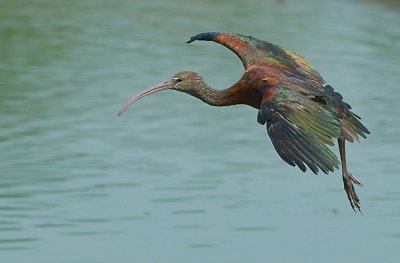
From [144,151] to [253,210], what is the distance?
293 cm

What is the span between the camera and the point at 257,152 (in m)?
20.7

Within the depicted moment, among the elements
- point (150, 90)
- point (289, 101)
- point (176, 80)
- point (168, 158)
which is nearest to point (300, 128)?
point (289, 101)

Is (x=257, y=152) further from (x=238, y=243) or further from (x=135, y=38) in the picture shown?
(x=135, y=38)

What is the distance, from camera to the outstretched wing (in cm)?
1220

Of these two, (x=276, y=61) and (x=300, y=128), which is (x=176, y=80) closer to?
(x=276, y=61)

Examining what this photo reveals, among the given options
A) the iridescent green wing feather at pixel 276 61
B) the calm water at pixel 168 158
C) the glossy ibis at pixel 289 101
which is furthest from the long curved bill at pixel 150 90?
the calm water at pixel 168 158

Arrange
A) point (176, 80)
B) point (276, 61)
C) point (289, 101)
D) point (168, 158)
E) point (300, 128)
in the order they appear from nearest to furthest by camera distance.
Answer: point (300, 128) < point (289, 101) < point (276, 61) < point (176, 80) < point (168, 158)

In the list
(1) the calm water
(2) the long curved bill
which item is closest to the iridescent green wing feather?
(2) the long curved bill

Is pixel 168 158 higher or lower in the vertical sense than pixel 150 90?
lower

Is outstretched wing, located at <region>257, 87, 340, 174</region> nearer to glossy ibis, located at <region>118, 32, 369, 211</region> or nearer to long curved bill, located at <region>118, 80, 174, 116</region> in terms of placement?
glossy ibis, located at <region>118, 32, 369, 211</region>

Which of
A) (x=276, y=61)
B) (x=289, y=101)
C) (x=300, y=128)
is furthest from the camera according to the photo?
(x=276, y=61)

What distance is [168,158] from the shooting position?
1989cm

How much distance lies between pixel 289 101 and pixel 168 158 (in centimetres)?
690

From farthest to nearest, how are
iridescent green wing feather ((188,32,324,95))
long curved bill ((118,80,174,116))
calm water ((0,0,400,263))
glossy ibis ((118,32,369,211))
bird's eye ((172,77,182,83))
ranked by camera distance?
calm water ((0,0,400,263))
bird's eye ((172,77,182,83))
long curved bill ((118,80,174,116))
iridescent green wing feather ((188,32,324,95))
glossy ibis ((118,32,369,211))
